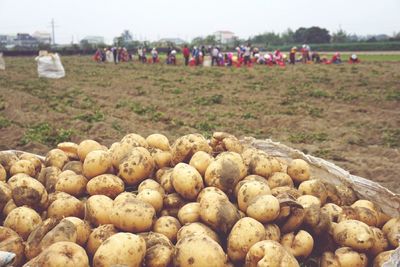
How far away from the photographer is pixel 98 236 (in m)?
3.42

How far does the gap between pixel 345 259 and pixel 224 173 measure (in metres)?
1.32

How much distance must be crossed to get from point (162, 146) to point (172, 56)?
3007 cm

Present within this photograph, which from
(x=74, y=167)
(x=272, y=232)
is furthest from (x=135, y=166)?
(x=272, y=232)

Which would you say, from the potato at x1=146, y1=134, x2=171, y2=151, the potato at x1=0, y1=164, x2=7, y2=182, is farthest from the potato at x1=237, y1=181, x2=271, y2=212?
the potato at x1=0, y1=164, x2=7, y2=182

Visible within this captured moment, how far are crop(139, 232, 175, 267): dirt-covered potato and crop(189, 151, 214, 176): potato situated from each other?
1.03m

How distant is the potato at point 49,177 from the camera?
4336 mm

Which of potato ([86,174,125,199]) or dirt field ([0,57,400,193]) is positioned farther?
dirt field ([0,57,400,193])

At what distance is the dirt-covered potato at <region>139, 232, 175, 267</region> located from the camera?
318 cm

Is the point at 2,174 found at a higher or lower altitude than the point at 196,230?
higher

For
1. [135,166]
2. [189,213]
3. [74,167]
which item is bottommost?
[189,213]

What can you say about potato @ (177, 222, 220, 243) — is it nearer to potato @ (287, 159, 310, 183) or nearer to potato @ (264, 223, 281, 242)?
potato @ (264, 223, 281, 242)

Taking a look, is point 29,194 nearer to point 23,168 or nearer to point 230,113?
point 23,168

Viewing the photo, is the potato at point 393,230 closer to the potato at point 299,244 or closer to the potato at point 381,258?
the potato at point 381,258

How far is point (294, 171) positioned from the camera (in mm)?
4664
